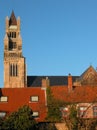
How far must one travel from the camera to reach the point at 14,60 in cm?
12044

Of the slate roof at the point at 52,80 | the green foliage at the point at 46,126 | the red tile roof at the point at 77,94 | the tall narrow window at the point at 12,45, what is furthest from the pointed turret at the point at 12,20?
the green foliage at the point at 46,126

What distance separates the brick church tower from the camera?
117500mm

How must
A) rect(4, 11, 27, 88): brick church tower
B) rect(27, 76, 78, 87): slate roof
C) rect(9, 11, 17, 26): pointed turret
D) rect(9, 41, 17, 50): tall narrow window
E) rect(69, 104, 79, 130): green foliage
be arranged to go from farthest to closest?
1. rect(9, 11, 17, 26): pointed turret
2. rect(9, 41, 17, 50): tall narrow window
3. rect(27, 76, 78, 87): slate roof
4. rect(4, 11, 27, 88): brick church tower
5. rect(69, 104, 79, 130): green foliage

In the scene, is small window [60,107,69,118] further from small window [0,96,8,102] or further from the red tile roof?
small window [0,96,8,102]

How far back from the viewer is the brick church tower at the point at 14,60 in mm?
117500

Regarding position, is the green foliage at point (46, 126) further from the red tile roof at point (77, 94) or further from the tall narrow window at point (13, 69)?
the tall narrow window at point (13, 69)

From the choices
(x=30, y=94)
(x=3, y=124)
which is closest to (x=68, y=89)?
(x=30, y=94)

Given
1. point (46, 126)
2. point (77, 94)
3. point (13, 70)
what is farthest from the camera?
point (13, 70)

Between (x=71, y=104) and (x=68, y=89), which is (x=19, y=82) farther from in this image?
(x=71, y=104)

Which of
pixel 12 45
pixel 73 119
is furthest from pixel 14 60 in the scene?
pixel 73 119

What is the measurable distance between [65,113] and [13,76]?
62871 mm

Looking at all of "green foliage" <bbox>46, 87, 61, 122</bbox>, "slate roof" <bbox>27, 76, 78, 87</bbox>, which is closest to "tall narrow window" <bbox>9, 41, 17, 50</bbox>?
"slate roof" <bbox>27, 76, 78, 87</bbox>

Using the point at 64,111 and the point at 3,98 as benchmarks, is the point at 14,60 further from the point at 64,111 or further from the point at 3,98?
the point at 64,111

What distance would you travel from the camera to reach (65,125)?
53594 millimetres
